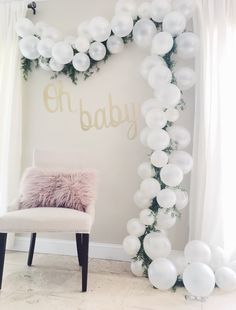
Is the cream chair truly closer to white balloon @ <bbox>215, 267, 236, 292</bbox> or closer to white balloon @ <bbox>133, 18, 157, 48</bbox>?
white balloon @ <bbox>215, 267, 236, 292</bbox>

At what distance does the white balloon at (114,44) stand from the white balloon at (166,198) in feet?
4.02

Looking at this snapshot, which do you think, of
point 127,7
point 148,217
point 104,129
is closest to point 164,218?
point 148,217

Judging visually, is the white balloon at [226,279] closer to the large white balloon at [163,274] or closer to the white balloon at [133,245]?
the large white balloon at [163,274]

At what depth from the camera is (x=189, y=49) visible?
2.35m

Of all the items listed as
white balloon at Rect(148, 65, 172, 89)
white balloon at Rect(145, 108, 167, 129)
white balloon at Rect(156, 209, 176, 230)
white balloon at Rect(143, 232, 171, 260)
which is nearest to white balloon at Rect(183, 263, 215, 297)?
white balloon at Rect(143, 232, 171, 260)

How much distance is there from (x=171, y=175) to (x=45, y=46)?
1.46 meters

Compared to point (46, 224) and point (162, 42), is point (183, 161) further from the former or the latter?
point (46, 224)

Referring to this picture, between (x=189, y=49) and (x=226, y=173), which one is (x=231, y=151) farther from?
(x=189, y=49)

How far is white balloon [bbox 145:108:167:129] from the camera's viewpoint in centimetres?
230

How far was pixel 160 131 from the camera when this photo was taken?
2.29 metres

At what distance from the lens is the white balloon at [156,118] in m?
2.30

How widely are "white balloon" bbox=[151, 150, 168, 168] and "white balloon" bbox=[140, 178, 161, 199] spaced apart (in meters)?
0.12

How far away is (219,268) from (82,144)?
1.48 metres

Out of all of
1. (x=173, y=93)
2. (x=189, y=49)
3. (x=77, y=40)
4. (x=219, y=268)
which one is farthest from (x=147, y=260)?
(x=77, y=40)
